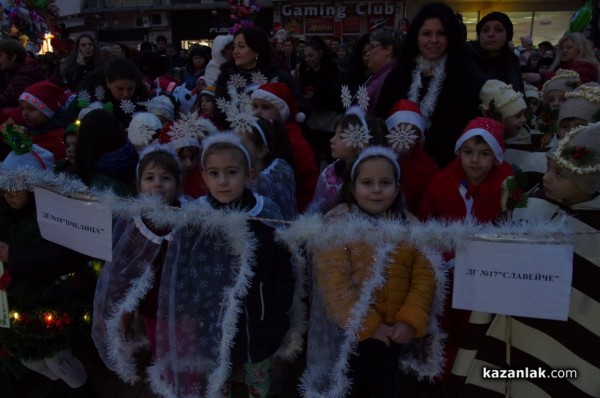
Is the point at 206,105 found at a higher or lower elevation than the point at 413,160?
higher

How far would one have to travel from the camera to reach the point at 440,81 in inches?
132

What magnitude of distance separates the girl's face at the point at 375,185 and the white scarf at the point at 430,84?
46.8 inches

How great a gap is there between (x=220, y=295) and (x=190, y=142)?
1.34 m

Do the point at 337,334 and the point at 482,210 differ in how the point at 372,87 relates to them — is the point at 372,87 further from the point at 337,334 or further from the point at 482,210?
the point at 337,334

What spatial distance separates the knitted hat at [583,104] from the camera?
9.45 ft

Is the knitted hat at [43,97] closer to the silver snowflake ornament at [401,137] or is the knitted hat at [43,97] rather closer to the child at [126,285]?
the child at [126,285]

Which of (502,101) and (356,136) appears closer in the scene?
(356,136)

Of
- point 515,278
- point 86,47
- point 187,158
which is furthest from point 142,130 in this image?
point 86,47

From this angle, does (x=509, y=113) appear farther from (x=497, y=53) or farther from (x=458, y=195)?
A: (x=497, y=53)

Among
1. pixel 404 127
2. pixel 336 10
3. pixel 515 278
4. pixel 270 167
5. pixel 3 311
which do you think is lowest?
pixel 3 311

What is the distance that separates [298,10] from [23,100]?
21487 millimetres

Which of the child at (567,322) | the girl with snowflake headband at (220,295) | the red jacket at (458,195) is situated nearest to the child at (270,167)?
the girl with snowflake headband at (220,295)

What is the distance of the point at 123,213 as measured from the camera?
223 cm

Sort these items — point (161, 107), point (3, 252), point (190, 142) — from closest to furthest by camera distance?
1. point (3, 252)
2. point (190, 142)
3. point (161, 107)
